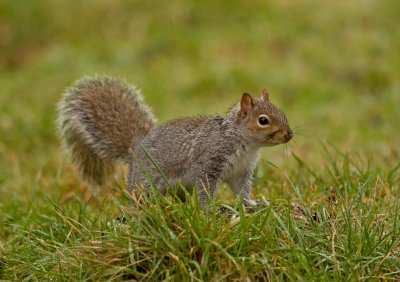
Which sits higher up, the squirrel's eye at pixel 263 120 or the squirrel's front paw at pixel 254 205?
the squirrel's eye at pixel 263 120

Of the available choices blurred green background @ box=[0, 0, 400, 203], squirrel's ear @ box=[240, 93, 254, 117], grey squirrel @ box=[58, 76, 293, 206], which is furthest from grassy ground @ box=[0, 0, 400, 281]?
squirrel's ear @ box=[240, 93, 254, 117]

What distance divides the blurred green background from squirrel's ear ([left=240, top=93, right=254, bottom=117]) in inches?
98.8

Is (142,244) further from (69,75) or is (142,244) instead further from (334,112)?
(69,75)

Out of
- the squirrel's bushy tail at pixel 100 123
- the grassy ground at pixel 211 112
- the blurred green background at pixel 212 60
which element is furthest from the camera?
the blurred green background at pixel 212 60

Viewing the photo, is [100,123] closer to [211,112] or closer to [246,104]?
[246,104]

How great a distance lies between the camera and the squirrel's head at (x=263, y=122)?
415cm

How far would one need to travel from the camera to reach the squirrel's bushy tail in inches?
195

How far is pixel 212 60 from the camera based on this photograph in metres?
9.39

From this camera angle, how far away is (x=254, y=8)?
10422 millimetres

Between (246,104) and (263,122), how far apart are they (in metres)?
0.13

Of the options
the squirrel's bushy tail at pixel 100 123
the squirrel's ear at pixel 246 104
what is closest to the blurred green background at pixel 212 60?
the squirrel's bushy tail at pixel 100 123

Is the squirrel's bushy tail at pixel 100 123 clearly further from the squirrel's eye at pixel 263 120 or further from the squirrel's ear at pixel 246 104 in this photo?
the squirrel's eye at pixel 263 120

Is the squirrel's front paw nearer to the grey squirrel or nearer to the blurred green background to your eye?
the grey squirrel

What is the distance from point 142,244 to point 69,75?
19.7 ft
